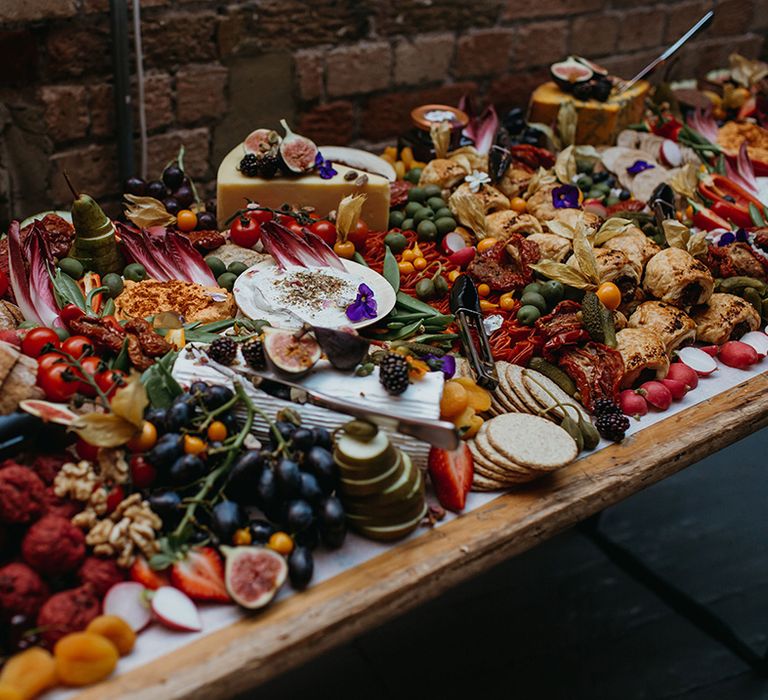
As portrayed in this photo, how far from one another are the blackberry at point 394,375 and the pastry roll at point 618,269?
2.78ft

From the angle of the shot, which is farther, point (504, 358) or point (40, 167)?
point (40, 167)

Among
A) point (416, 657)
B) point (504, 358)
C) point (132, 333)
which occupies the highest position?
point (132, 333)

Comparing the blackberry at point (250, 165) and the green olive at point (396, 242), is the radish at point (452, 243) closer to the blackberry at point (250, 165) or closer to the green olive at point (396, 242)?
the green olive at point (396, 242)

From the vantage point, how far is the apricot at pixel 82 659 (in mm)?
1269

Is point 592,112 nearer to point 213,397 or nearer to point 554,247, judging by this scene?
point 554,247

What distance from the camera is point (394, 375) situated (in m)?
1.69

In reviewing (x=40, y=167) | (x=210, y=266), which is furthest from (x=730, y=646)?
(x=40, y=167)

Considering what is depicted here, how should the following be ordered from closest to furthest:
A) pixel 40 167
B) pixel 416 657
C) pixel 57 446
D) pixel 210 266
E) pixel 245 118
→ 1. pixel 57 446
2. pixel 210 266
3. pixel 416 657
4. pixel 40 167
5. pixel 245 118

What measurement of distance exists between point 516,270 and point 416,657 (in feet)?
4.60

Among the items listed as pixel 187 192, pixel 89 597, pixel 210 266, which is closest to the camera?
pixel 89 597

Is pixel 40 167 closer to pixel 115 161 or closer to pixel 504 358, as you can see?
pixel 115 161

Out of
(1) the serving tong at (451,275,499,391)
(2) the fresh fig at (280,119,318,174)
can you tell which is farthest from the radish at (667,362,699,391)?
(2) the fresh fig at (280,119,318,174)

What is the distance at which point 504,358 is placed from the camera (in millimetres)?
2115

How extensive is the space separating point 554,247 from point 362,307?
714 mm
